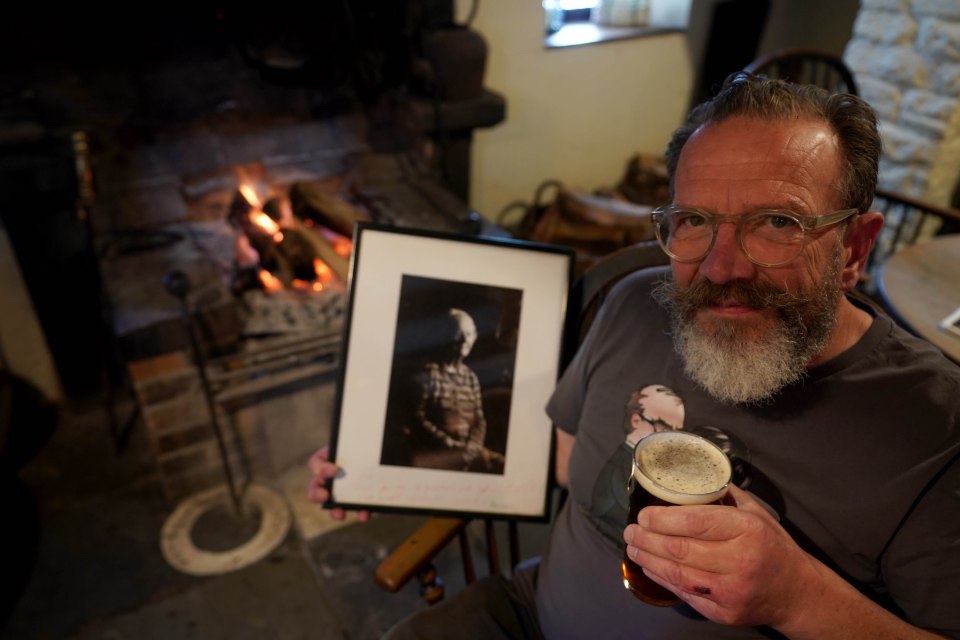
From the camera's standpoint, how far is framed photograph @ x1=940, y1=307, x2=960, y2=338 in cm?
162

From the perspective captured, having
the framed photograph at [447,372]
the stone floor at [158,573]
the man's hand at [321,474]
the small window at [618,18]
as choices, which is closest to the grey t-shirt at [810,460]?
the framed photograph at [447,372]

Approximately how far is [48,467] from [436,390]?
6.04ft

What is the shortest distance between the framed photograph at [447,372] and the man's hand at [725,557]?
45 cm

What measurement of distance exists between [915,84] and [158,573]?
3.43 meters

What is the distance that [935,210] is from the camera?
2.18m

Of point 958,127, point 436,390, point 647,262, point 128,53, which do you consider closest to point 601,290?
point 647,262

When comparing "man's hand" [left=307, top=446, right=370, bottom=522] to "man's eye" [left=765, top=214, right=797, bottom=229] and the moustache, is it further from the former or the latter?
"man's eye" [left=765, top=214, right=797, bottom=229]

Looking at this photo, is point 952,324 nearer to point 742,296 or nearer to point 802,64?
point 742,296

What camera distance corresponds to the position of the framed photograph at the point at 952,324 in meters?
1.62

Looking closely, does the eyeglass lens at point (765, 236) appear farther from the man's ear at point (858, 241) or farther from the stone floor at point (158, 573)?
the stone floor at point (158, 573)

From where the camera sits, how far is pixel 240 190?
2.46 meters

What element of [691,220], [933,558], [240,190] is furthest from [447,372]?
[240,190]

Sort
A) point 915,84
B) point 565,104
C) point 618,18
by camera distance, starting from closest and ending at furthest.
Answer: point 915,84
point 565,104
point 618,18

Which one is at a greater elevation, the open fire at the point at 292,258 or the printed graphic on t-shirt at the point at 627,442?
the printed graphic on t-shirt at the point at 627,442
